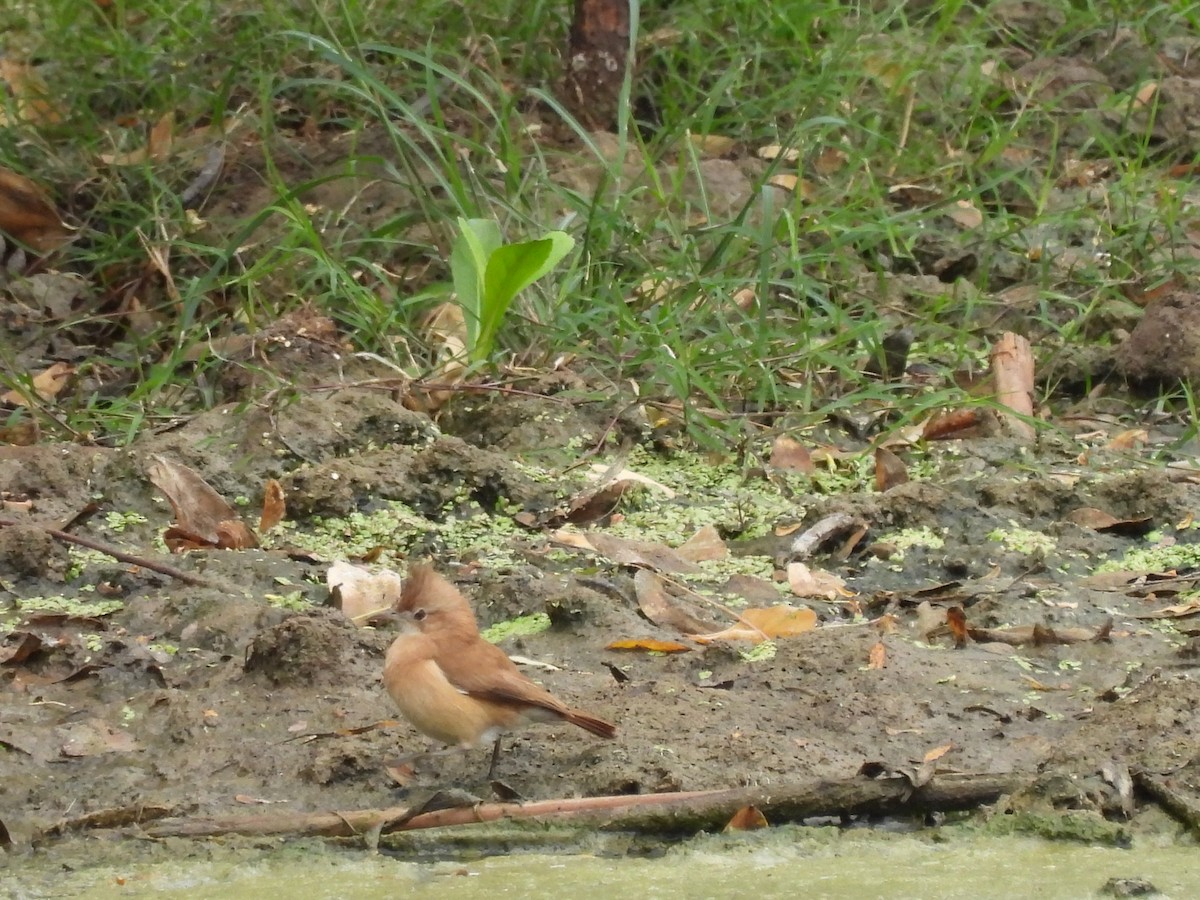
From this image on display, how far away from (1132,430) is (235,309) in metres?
2.94

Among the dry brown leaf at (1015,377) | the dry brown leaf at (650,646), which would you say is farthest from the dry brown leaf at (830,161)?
the dry brown leaf at (650,646)

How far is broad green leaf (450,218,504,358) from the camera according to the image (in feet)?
17.0

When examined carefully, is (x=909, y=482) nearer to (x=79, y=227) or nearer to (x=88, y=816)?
(x=88, y=816)

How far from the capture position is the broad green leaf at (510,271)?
504 cm

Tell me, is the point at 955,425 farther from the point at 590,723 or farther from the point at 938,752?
the point at 590,723

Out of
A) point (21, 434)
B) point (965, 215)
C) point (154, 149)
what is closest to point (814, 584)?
point (21, 434)

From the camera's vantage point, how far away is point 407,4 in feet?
23.1

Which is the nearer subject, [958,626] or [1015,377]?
[958,626]

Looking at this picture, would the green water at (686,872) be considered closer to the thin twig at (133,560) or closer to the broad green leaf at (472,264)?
the thin twig at (133,560)

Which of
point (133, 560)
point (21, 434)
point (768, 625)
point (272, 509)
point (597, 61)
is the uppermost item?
point (597, 61)

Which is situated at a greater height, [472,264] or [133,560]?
[472,264]

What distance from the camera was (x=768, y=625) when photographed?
3.99 m

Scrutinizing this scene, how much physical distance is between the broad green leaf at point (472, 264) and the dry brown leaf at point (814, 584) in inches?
52.5

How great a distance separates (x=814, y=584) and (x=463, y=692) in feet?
4.29
